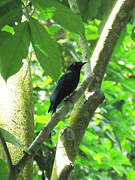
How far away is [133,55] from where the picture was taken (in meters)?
4.29

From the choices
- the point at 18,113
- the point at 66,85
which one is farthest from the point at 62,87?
the point at 18,113

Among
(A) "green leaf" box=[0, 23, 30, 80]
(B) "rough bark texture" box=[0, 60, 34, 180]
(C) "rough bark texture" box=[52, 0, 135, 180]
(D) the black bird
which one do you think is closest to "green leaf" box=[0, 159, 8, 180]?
(A) "green leaf" box=[0, 23, 30, 80]

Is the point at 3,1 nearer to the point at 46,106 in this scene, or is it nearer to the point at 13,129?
the point at 13,129

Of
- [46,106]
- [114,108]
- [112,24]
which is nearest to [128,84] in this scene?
[114,108]

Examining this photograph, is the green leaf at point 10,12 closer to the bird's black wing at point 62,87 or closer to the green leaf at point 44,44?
the green leaf at point 44,44

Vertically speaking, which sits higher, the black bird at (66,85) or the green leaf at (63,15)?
the green leaf at (63,15)

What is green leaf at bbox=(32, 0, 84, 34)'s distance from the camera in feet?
2.75

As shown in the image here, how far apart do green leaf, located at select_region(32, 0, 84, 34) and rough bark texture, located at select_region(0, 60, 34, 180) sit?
92 cm

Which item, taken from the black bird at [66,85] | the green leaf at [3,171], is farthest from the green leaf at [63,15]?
the black bird at [66,85]

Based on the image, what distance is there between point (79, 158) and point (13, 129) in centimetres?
154

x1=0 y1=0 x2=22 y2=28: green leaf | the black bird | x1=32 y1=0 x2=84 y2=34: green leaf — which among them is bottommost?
the black bird

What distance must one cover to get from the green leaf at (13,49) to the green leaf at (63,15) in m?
0.20

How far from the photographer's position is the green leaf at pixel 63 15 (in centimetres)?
84

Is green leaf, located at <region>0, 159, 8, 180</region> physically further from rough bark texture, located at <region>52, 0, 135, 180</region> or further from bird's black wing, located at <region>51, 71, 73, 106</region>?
bird's black wing, located at <region>51, 71, 73, 106</region>
